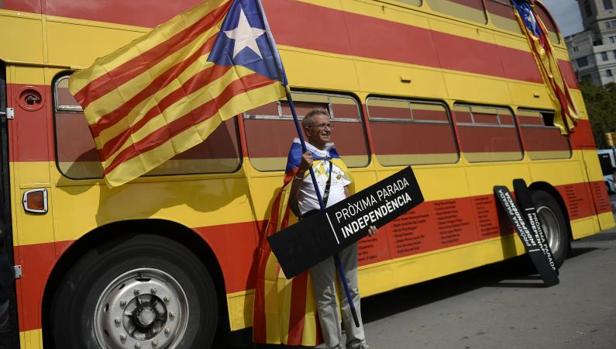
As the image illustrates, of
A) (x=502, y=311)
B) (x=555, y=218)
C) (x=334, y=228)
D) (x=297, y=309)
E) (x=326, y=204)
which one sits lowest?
(x=502, y=311)

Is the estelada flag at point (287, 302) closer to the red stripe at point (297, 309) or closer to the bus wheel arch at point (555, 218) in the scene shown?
the red stripe at point (297, 309)

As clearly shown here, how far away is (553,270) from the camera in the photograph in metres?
5.87

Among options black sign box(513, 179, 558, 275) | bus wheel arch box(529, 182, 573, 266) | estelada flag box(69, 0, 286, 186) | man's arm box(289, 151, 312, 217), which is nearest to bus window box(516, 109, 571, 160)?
bus wheel arch box(529, 182, 573, 266)

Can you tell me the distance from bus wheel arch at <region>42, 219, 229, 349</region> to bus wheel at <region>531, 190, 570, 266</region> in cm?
481

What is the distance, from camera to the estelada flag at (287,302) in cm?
355

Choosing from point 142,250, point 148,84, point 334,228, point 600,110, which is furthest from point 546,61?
point 600,110

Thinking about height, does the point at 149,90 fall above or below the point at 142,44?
below

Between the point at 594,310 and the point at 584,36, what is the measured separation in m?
87.7

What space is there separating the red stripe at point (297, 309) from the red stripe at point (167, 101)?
1.55m

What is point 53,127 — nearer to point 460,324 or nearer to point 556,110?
point 460,324

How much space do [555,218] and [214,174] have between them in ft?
17.2

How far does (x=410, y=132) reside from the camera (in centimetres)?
524

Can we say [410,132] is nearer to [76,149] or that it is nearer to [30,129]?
[76,149]

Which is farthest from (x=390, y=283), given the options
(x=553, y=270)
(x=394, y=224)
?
(x=553, y=270)
